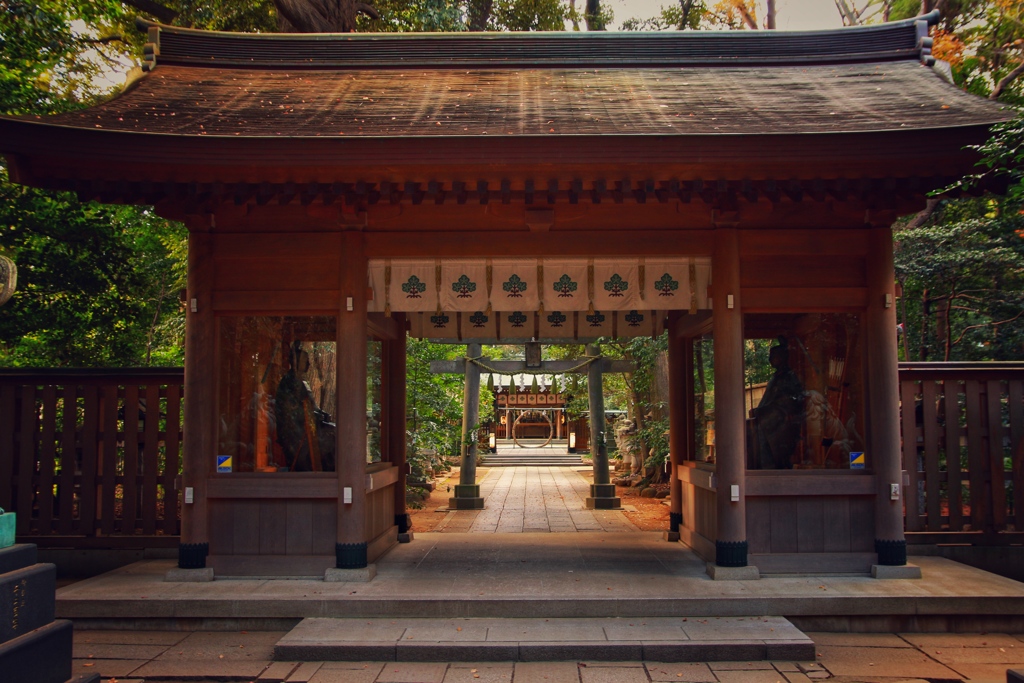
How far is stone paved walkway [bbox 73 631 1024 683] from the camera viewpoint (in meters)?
5.12

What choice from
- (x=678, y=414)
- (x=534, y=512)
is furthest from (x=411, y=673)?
(x=534, y=512)

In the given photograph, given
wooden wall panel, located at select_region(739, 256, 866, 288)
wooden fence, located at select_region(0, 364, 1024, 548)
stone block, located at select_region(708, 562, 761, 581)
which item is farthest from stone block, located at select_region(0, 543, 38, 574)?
wooden wall panel, located at select_region(739, 256, 866, 288)

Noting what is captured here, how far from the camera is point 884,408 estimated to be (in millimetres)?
6895

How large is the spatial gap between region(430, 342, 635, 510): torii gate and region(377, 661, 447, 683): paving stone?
9.16 meters

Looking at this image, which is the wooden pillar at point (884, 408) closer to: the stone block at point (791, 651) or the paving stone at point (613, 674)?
the stone block at point (791, 651)

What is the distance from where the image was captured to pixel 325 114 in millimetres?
7090

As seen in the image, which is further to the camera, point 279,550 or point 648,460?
point 648,460

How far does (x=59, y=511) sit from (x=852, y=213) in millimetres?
8804

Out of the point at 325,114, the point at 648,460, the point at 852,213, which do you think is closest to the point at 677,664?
the point at 852,213

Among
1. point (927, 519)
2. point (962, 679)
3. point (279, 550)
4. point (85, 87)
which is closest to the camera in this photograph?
point (962, 679)

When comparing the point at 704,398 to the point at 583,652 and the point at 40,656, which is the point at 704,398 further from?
the point at 40,656

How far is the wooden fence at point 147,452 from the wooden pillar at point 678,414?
7.59 feet

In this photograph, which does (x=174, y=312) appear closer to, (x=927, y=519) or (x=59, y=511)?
(x=59, y=511)

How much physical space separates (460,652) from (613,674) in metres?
1.14
